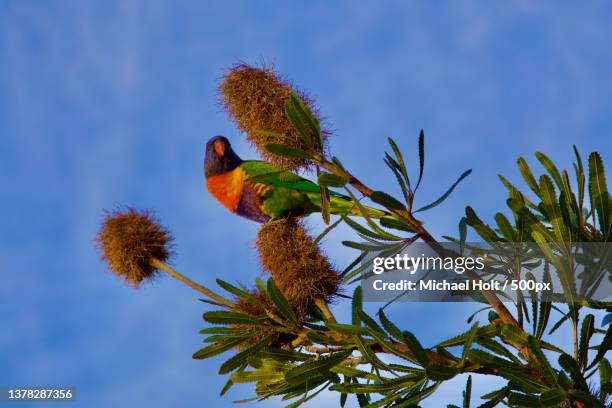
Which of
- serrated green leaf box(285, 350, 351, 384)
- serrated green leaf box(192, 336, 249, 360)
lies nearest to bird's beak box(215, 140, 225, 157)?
serrated green leaf box(192, 336, 249, 360)

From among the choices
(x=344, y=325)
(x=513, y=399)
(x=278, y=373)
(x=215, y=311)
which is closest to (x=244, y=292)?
(x=215, y=311)

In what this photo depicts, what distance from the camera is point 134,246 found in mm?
2475

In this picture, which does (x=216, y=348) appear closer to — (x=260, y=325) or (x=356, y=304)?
(x=260, y=325)

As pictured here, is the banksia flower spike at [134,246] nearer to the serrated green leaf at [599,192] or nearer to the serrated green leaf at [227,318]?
the serrated green leaf at [227,318]

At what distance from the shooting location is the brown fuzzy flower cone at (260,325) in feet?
6.77

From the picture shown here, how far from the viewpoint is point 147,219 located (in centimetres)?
256

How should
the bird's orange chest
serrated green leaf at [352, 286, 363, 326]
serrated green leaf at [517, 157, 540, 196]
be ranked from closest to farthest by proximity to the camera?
serrated green leaf at [352, 286, 363, 326] < serrated green leaf at [517, 157, 540, 196] < the bird's orange chest

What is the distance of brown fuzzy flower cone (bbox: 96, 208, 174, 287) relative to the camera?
8.09 feet

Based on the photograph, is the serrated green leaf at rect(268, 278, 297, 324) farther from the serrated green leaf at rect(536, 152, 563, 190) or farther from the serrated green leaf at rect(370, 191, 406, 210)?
the serrated green leaf at rect(536, 152, 563, 190)

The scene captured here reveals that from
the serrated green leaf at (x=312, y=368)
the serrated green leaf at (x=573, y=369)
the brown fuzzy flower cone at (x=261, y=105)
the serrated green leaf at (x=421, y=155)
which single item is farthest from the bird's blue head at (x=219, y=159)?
the serrated green leaf at (x=573, y=369)

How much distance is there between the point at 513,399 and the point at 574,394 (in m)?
0.14
